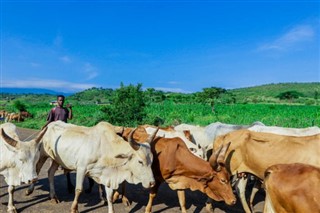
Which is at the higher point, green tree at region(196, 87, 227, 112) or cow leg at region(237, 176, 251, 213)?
green tree at region(196, 87, 227, 112)

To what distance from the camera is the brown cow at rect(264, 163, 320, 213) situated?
3754 mm

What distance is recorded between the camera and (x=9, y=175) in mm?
6156

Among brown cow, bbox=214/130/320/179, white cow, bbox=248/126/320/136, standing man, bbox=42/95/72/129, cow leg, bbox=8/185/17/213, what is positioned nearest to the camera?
brown cow, bbox=214/130/320/179

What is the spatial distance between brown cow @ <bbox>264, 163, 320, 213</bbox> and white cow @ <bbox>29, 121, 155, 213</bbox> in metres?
2.27

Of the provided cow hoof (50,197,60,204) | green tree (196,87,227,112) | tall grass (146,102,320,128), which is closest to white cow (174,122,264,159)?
cow hoof (50,197,60,204)

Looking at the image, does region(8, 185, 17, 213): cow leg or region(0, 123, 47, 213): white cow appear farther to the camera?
region(8, 185, 17, 213): cow leg

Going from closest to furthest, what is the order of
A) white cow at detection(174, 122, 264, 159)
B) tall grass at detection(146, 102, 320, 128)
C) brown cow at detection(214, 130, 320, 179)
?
brown cow at detection(214, 130, 320, 179)
white cow at detection(174, 122, 264, 159)
tall grass at detection(146, 102, 320, 128)

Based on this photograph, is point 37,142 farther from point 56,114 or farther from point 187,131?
point 187,131

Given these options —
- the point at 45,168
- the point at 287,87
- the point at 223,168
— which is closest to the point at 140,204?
the point at 223,168

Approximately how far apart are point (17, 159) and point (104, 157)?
5.23 ft

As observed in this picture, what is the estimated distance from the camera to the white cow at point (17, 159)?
5805 millimetres

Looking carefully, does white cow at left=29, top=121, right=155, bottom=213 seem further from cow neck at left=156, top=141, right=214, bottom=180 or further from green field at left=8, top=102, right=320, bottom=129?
green field at left=8, top=102, right=320, bottom=129

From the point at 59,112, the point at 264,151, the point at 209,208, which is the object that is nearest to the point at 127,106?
the point at 59,112

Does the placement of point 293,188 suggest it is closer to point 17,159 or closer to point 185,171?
point 185,171
